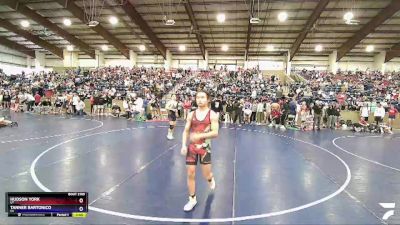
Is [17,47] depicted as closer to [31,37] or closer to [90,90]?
[31,37]

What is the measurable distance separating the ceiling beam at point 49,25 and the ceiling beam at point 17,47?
759cm

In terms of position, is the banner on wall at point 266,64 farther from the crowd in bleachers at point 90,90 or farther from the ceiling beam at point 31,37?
the ceiling beam at point 31,37

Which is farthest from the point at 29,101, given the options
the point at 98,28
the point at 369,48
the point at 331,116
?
the point at 369,48

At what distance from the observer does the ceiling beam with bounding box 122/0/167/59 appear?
24663 millimetres

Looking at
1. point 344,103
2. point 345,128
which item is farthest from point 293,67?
point 345,128

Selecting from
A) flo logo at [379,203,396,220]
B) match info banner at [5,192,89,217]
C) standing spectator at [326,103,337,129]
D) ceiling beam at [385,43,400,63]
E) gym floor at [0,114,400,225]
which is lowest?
flo logo at [379,203,396,220]

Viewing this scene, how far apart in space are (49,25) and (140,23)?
346 inches

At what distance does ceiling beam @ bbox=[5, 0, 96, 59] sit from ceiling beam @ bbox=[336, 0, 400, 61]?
2721 centimetres

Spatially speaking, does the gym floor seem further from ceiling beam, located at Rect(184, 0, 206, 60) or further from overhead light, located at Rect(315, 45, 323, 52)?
overhead light, located at Rect(315, 45, 323, 52)

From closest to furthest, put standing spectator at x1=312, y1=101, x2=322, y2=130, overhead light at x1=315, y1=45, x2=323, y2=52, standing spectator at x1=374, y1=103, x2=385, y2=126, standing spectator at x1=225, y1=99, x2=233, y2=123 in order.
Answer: standing spectator at x1=312, y1=101, x2=322, y2=130, standing spectator at x1=374, y1=103, x2=385, y2=126, standing spectator at x1=225, y1=99, x2=233, y2=123, overhead light at x1=315, y1=45, x2=323, y2=52

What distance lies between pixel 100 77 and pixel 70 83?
9.06ft

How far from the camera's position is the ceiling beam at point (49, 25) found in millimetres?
24891

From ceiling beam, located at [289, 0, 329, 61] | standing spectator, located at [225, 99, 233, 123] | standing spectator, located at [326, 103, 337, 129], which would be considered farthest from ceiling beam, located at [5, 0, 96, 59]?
standing spectator, located at [326, 103, 337, 129]

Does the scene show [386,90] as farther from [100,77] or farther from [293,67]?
[100,77]
